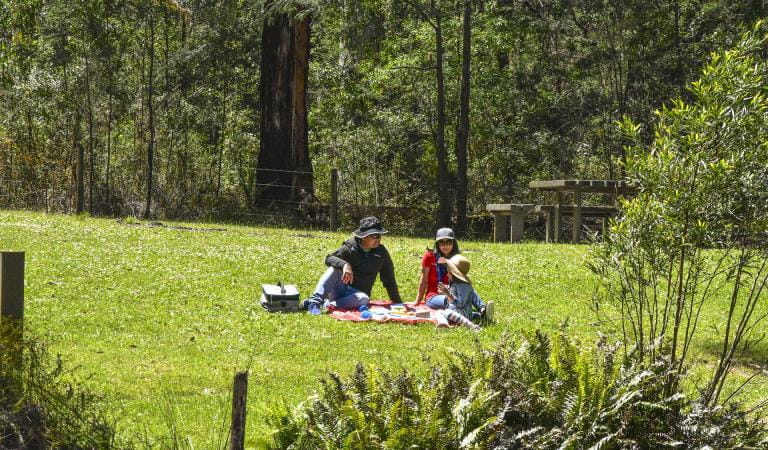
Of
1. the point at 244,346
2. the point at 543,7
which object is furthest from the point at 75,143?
the point at 244,346

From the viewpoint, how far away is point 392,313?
13.4 meters

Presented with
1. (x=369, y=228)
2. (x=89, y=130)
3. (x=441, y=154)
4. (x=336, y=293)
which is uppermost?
(x=89, y=130)

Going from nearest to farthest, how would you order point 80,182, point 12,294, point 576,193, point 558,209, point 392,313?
point 12,294 → point 392,313 → point 576,193 → point 558,209 → point 80,182

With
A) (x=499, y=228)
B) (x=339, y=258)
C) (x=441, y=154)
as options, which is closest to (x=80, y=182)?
(x=441, y=154)

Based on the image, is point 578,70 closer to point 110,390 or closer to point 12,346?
point 110,390

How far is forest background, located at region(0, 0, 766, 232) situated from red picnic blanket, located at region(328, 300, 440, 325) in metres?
13.9

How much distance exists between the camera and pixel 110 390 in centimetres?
897

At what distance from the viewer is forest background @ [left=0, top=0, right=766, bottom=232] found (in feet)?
92.8

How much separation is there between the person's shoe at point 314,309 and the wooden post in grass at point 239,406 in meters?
8.18

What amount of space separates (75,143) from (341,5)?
29.9 feet

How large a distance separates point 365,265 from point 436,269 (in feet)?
3.22

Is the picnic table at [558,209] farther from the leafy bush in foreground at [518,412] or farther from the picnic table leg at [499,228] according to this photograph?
the leafy bush in foreground at [518,412]

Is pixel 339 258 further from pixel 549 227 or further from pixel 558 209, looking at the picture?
pixel 549 227

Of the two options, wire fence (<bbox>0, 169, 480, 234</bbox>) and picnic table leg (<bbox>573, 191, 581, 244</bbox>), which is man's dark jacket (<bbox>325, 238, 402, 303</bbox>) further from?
wire fence (<bbox>0, 169, 480, 234</bbox>)
